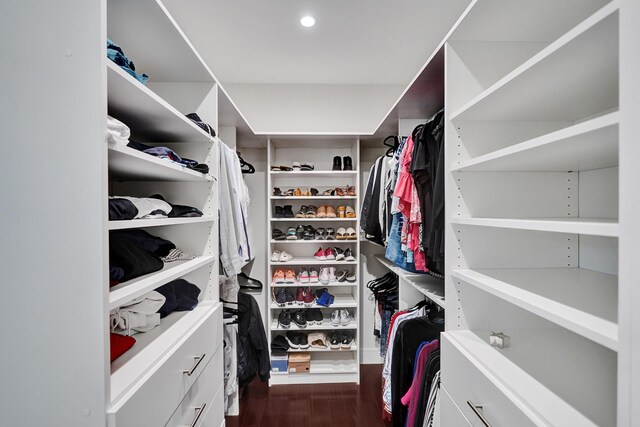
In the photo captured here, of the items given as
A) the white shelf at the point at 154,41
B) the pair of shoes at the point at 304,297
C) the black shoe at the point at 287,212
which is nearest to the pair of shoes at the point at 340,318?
the pair of shoes at the point at 304,297

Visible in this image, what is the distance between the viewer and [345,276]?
2424 millimetres

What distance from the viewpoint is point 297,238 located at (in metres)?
2.42

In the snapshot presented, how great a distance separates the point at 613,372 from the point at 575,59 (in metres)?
0.83

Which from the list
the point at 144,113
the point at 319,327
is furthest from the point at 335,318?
the point at 144,113

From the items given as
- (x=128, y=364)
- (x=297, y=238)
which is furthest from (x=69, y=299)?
(x=297, y=238)

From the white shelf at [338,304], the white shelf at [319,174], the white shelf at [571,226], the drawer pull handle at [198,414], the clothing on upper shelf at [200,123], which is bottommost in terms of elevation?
the drawer pull handle at [198,414]

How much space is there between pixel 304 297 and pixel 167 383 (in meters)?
1.56

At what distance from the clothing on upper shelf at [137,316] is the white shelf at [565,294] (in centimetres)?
114

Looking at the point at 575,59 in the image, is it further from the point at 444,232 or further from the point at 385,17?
the point at 385,17

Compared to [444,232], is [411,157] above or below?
above

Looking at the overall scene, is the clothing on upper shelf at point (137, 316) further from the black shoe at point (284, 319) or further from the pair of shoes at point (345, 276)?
the pair of shoes at point (345, 276)

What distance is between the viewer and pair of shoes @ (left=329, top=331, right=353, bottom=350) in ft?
7.72

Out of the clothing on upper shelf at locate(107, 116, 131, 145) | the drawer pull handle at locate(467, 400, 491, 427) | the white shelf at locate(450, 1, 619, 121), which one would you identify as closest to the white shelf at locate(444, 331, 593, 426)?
the drawer pull handle at locate(467, 400, 491, 427)

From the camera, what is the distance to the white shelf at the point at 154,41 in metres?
0.91
